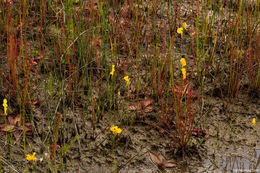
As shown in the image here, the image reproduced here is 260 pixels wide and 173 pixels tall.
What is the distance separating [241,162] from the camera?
2.11 meters

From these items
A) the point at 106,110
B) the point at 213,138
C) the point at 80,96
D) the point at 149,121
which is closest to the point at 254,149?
the point at 213,138

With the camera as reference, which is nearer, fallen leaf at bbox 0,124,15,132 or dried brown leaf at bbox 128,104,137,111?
fallen leaf at bbox 0,124,15,132

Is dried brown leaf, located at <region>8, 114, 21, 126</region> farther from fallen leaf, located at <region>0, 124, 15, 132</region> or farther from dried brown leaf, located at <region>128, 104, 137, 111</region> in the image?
dried brown leaf, located at <region>128, 104, 137, 111</region>

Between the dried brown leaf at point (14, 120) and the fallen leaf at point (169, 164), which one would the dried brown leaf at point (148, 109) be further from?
the dried brown leaf at point (14, 120)

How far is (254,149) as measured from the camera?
2.26 meters

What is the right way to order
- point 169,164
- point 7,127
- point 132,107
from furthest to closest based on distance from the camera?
point 132,107 < point 7,127 < point 169,164

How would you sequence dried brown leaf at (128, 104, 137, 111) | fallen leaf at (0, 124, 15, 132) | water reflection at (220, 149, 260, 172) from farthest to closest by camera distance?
dried brown leaf at (128, 104, 137, 111), fallen leaf at (0, 124, 15, 132), water reflection at (220, 149, 260, 172)

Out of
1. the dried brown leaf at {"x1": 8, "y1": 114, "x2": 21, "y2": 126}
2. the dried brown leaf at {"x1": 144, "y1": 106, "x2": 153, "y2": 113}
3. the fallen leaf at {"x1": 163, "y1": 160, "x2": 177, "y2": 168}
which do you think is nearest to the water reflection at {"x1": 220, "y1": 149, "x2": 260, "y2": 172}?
the fallen leaf at {"x1": 163, "y1": 160, "x2": 177, "y2": 168}

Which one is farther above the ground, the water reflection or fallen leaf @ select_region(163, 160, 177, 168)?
fallen leaf @ select_region(163, 160, 177, 168)

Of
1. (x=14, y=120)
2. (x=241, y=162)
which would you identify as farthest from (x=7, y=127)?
(x=241, y=162)

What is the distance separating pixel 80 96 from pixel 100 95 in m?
0.16

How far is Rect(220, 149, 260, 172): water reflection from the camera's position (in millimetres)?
2041

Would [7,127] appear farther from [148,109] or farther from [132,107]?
[148,109]

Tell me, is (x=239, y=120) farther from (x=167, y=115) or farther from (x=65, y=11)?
(x=65, y=11)
